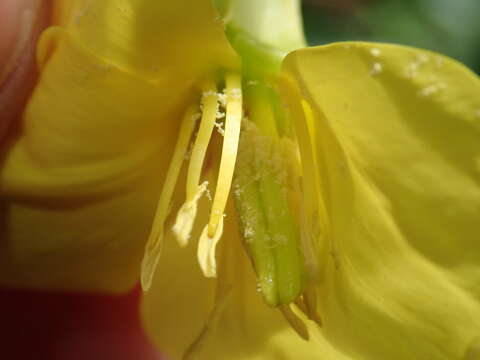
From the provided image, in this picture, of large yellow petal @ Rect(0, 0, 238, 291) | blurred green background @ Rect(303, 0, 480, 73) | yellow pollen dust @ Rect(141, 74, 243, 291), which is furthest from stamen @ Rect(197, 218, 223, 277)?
blurred green background @ Rect(303, 0, 480, 73)

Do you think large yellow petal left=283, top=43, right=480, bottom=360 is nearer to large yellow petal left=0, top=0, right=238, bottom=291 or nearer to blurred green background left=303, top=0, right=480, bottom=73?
large yellow petal left=0, top=0, right=238, bottom=291

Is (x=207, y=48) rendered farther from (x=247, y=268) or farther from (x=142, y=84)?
(x=247, y=268)

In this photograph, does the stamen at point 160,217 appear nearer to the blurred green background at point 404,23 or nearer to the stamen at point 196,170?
the stamen at point 196,170

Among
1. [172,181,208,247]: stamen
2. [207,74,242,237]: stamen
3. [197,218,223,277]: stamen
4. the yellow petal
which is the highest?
[207,74,242,237]: stamen

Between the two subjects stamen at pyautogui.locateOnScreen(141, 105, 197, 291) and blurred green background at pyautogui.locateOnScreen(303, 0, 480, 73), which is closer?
stamen at pyautogui.locateOnScreen(141, 105, 197, 291)

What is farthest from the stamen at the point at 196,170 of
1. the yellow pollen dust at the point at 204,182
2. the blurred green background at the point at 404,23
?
the blurred green background at the point at 404,23

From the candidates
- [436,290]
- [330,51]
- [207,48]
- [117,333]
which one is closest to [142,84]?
[207,48]

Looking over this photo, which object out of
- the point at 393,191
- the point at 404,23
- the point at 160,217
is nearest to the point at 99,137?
the point at 160,217

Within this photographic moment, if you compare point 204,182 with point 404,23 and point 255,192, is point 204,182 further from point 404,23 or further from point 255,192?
point 404,23
